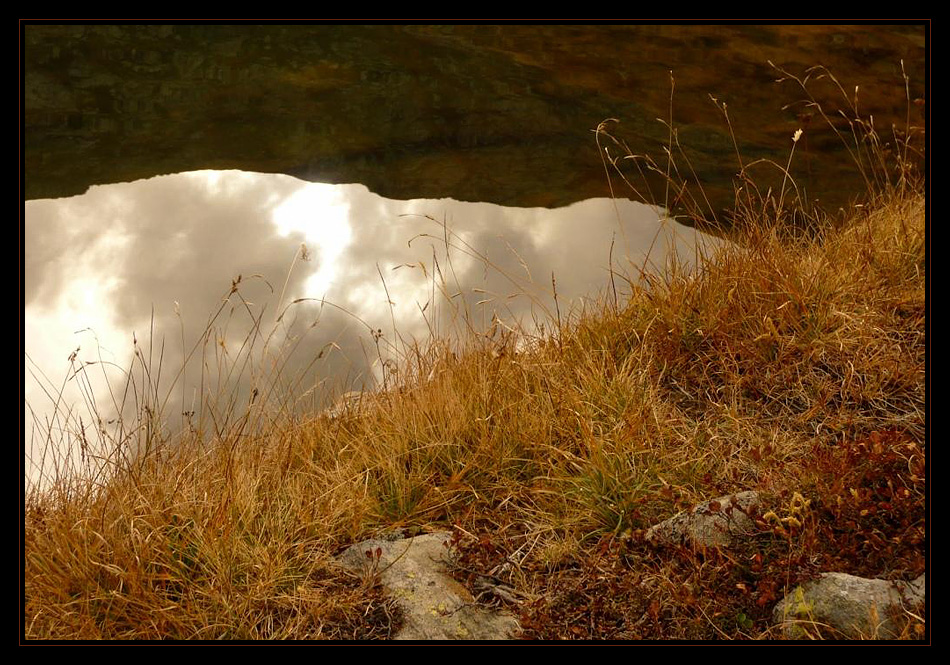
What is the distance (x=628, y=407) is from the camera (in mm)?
3848

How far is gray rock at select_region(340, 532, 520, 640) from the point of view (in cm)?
295

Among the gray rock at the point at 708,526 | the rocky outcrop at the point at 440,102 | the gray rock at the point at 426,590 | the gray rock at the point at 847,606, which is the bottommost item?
the gray rock at the point at 426,590

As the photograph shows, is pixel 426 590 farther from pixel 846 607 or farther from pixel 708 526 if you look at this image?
pixel 846 607

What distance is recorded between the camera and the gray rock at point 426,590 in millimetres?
2947

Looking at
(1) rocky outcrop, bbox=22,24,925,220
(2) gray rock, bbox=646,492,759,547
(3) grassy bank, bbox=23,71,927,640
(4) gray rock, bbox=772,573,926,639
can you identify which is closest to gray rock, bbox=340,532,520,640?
(3) grassy bank, bbox=23,71,927,640

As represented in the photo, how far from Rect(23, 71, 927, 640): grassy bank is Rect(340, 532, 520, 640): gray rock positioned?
0.25 ft

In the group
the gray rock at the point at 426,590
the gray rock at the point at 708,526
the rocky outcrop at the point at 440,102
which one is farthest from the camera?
the rocky outcrop at the point at 440,102

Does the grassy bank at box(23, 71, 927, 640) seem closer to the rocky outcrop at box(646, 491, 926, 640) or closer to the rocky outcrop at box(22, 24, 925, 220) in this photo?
the rocky outcrop at box(646, 491, 926, 640)

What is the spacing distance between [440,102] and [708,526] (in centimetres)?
902

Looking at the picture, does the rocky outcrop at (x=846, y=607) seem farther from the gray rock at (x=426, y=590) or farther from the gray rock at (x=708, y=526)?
the gray rock at (x=426, y=590)

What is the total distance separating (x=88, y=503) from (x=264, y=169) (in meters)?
6.53

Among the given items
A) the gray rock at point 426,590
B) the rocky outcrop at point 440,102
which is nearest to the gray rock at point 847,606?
the gray rock at point 426,590

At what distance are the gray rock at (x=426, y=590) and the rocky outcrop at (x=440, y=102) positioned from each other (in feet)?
16.9

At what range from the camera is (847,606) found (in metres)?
2.70
